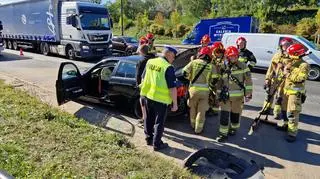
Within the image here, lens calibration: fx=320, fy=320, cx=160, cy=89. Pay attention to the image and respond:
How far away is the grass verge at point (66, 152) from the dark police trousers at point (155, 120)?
16.6 inches

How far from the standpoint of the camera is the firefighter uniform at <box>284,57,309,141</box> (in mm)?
5508

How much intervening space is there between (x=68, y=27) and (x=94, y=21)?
151 cm

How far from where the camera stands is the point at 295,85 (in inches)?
222

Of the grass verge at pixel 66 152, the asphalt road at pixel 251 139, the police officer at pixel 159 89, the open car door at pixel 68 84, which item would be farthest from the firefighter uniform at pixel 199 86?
the open car door at pixel 68 84

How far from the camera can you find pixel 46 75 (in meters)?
12.2

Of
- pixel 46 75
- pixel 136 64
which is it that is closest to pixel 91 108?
pixel 136 64

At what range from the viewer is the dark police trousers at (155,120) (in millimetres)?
5105

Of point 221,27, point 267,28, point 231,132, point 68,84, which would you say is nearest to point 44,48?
point 221,27

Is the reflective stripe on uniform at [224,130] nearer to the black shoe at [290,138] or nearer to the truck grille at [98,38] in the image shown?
the black shoe at [290,138]

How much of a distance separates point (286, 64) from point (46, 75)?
9065mm

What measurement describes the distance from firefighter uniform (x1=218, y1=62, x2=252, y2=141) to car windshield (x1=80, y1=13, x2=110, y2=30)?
40.9 ft

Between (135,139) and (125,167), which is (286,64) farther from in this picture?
(125,167)

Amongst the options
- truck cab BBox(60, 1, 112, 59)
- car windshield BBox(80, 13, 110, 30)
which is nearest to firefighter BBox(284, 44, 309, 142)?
truck cab BBox(60, 1, 112, 59)

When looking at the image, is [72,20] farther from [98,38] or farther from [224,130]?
[224,130]
